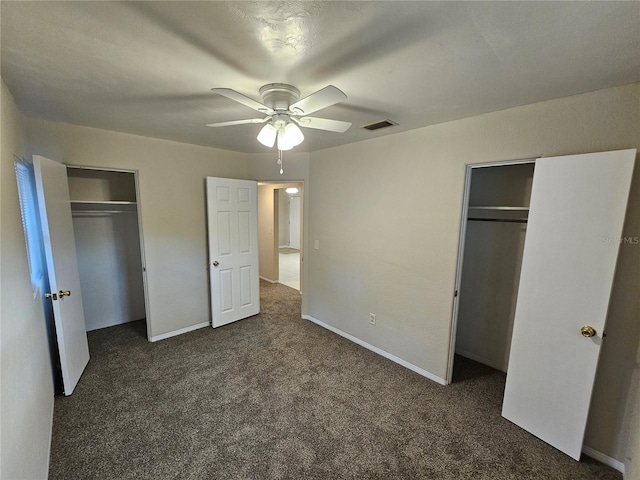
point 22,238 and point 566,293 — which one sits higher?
point 22,238

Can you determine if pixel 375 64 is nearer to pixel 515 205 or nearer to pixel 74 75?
pixel 74 75

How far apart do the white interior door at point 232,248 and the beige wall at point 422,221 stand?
2.76 ft

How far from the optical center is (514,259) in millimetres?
2541

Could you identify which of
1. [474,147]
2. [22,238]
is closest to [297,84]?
Answer: [474,147]

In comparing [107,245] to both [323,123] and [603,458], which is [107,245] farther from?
[603,458]

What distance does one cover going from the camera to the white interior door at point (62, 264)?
6.80ft

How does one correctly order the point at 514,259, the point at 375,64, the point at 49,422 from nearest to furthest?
the point at 375,64, the point at 49,422, the point at 514,259

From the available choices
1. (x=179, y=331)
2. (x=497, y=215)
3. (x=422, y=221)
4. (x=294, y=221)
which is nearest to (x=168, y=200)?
(x=179, y=331)

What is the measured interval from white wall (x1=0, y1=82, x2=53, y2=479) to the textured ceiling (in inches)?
22.3

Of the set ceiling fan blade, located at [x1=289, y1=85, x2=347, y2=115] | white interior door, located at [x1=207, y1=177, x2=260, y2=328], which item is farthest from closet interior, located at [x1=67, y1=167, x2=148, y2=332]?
ceiling fan blade, located at [x1=289, y1=85, x2=347, y2=115]

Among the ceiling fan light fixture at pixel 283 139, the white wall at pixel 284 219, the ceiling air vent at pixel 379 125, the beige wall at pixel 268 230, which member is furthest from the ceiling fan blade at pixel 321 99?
the white wall at pixel 284 219

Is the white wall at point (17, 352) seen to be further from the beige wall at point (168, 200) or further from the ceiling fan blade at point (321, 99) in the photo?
the ceiling fan blade at point (321, 99)

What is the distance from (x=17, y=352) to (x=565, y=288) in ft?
10.1

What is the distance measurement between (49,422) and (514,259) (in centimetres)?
392
